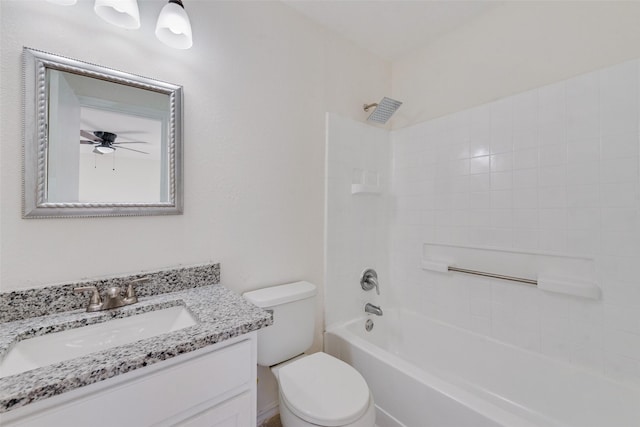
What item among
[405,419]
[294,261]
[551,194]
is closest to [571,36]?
[551,194]

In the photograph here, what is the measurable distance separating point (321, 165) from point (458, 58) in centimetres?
125

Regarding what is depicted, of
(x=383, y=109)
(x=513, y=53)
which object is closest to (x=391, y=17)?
(x=383, y=109)

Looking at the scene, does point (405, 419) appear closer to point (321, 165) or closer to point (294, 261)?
point (294, 261)

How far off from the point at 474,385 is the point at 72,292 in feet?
7.12

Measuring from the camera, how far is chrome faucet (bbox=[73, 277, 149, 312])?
0.96 metres

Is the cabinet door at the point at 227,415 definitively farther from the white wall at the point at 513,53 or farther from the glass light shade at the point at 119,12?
the white wall at the point at 513,53

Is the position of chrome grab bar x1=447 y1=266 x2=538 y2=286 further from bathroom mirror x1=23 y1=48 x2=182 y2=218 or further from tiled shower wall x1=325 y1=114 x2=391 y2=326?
bathroom mirror x1=23 y1=48 x2=182 y2=218

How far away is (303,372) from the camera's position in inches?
49.6

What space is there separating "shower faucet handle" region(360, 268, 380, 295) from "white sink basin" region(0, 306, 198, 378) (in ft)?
4.28

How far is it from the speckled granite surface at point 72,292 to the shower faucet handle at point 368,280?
1154mm

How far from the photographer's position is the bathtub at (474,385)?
117 cm

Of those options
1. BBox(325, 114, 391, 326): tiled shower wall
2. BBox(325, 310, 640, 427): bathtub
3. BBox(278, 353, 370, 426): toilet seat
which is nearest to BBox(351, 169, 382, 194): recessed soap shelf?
BBox(325, 114, 391, 326): tiled shower wall

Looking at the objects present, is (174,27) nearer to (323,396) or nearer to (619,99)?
(323,396)

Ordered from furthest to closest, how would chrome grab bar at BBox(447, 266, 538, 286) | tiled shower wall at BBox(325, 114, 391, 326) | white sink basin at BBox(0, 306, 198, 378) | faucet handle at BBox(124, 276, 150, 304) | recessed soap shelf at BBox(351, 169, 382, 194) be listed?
1. recessed soap shelf at BBox(351, 169, 382, 194)
2. tiled shower wall at BBox(325, 114, 391, 326)
3. chrome grab bar at BBox(447, 266, 538, 286)
4. faucet handle at BBox(124, 276, 150, 304)
5. white sink basin at BBox(0, 306, 198, 378)
